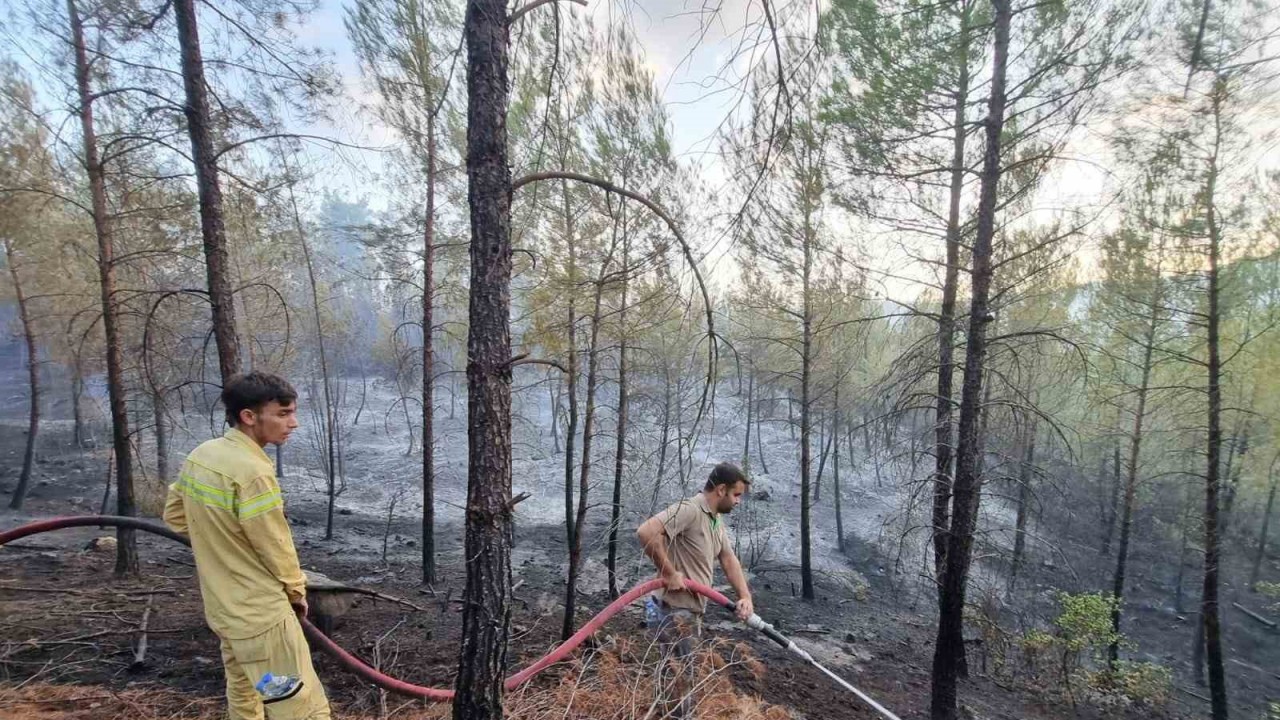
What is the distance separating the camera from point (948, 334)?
577cm

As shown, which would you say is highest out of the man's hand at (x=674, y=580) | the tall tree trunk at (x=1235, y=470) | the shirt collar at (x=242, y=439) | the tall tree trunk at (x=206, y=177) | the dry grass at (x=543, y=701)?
the tall tree trunk at (x=206, y=177)

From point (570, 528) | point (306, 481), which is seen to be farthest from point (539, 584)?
point (306, 481)

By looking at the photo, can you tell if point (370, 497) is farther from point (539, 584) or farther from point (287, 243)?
point (287, 243)

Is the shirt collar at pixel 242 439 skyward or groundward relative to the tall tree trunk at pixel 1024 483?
skyward

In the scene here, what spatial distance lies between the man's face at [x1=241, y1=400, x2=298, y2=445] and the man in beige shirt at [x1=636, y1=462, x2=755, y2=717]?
2.10 meters

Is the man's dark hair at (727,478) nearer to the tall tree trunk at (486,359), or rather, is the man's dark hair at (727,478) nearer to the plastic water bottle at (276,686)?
the tall tree trunk at (486,359)

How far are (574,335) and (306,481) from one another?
1731 centimetres

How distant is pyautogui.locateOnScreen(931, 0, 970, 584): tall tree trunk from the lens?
5.19 meters

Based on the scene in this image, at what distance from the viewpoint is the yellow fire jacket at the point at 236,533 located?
2146 millimetres

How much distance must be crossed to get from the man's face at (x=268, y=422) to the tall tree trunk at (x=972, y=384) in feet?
17.2

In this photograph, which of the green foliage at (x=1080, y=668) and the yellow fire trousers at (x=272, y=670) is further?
the green foliage at (x=1080, y=668)

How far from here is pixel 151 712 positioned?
3.26 metres

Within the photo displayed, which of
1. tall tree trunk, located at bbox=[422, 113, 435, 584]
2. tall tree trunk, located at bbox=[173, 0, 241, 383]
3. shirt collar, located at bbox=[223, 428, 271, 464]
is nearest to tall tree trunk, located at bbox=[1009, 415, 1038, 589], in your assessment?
shirt collar, located at bbox=[223, 428, 271, 464]

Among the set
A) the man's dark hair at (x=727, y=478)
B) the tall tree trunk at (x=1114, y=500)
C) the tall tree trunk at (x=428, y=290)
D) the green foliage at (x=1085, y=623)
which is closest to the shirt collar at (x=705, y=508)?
the man's dark hair at (x=727, y=478)
